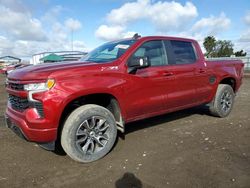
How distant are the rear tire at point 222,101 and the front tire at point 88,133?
3.15 metres

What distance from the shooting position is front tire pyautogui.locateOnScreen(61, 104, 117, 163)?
4.05 metres

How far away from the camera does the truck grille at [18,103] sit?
4038 millimetres

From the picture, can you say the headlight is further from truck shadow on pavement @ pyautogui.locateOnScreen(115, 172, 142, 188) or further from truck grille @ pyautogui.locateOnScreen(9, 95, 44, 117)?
truck shadow on pavement @ pyautogui.locateOnScreen(115, 172, 142, 188)

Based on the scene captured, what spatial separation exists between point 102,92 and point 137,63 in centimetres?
78

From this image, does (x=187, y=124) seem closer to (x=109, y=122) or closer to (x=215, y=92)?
(x=215, y=92)

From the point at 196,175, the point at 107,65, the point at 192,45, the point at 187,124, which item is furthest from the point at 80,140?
the point at 192,45

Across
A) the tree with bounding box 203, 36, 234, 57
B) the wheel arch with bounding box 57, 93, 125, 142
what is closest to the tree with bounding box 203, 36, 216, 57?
the tree with bounding box 203, 36, 234, 57

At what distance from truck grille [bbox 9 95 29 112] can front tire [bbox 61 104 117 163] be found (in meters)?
0.64

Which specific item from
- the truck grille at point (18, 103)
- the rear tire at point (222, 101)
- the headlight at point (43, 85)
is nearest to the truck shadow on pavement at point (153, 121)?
the rear tire at point (222, 101)

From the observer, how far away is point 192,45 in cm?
620

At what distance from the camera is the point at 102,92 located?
4285mm

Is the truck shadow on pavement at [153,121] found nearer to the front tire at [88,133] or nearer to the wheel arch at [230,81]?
the front tire at [88,133]

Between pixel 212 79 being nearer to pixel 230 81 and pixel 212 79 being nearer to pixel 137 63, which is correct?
pixel 230 81

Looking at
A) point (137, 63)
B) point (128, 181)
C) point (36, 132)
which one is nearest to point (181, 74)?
point (137, 63)
